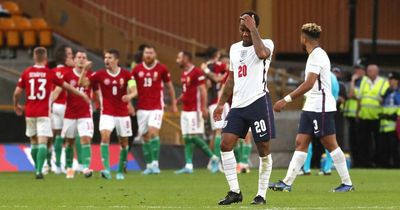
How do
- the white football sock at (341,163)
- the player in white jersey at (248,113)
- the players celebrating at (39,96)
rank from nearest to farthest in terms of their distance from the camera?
the player in white jersey at (248,113)
the white football sock at (341,163)
the players celebrating at (39,96)

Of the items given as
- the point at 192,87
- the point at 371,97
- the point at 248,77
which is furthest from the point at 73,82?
the point at 371,97

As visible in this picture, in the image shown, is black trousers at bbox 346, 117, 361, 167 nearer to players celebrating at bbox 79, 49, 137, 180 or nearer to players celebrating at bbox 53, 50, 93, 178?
players celebrating at bbox 53, 50, 93, 178

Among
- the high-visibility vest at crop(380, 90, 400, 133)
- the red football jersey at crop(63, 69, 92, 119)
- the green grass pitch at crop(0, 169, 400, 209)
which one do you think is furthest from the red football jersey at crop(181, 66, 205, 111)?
the high-visibility vest at crop(380, 90, 400, 133)

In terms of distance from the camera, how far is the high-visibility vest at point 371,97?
95.3 ft

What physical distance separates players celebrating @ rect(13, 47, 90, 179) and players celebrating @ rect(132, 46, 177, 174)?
2306 mm

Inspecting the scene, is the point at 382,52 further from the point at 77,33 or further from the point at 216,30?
the point at 77,33

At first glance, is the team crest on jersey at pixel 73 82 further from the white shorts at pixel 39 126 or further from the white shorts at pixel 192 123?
the white shorts at pixel 192 123

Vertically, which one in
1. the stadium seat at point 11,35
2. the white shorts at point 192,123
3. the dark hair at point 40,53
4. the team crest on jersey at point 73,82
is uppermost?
the stadium seat at point 11,35

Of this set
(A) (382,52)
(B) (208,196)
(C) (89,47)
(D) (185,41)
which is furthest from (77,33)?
(B) (208,196)

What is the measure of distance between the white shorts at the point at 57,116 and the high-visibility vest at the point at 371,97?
25.6 feet

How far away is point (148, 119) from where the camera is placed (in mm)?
24531

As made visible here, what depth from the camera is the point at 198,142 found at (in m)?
25.4

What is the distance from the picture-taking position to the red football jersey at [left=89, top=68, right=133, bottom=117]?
22.4 m

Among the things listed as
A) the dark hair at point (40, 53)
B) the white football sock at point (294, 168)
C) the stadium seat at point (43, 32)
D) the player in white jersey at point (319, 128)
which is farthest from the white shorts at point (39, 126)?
the stadium seat at point (43, 32)
